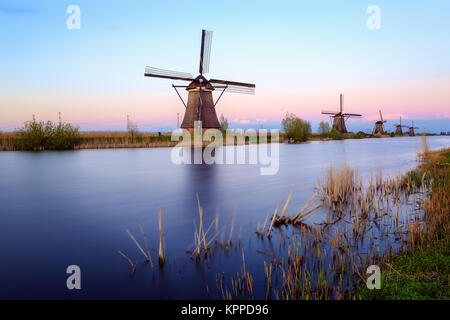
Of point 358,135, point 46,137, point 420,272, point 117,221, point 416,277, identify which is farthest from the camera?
point 358,135

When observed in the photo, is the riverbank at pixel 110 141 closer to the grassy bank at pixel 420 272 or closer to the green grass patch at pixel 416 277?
the grassy bank at pixel 420 272

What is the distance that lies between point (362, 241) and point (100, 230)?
5842 mm

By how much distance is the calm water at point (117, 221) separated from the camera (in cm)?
443

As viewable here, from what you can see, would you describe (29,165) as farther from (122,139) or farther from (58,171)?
(122,139)

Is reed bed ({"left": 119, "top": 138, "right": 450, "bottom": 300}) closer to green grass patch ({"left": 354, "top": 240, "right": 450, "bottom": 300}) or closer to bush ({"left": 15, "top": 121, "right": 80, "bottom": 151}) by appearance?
green grass patch ({"left": 354, "top": 240, "right": 450, "bottom": 300})

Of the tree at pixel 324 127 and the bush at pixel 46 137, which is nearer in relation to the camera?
the bush at pixel 46 137

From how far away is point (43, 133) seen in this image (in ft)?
94.2

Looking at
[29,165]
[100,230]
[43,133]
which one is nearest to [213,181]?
[100,230]

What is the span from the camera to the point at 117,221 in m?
7.93

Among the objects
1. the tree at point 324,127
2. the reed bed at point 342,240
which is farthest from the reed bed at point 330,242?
the tree at point 324,127

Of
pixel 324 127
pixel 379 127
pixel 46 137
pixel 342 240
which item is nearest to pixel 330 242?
pixel 342 240

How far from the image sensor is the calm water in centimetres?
443

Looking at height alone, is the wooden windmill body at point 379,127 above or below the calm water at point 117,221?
above

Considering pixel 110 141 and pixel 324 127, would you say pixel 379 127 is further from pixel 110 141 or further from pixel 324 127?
pixel 110 141
